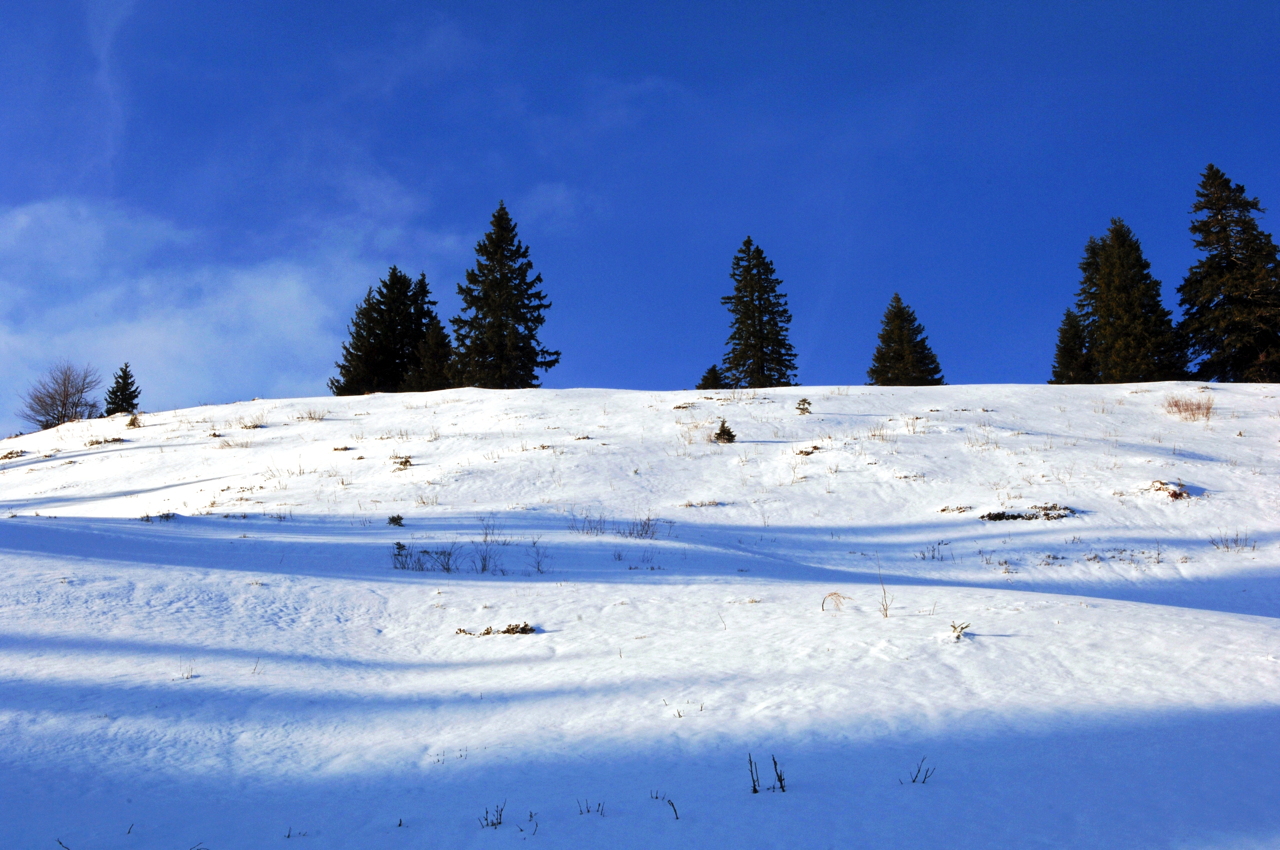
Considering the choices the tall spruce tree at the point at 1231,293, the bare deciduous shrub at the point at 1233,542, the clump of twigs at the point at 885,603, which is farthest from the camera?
the tall spruce tree at the point at 1231,293

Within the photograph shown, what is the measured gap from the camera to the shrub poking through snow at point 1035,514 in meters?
9.14

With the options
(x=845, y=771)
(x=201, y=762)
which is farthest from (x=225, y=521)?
(x=845, y=771)

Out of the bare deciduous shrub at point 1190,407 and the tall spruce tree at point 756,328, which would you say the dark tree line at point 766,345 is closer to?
the tall spruce tree at point 756,328

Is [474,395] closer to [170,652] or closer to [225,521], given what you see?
[225,521]

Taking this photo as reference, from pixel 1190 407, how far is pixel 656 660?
53.5 ft

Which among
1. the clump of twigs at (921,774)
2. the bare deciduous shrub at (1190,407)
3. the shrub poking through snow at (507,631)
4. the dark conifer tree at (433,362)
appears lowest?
the clump of twigs at (921,774)

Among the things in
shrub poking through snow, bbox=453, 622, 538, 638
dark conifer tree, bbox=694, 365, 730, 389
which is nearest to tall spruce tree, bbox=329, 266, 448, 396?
dark conifer tree, bbox=694, 365, 730, 389

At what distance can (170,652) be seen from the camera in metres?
4.09

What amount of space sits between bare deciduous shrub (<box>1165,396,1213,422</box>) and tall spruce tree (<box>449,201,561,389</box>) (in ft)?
101

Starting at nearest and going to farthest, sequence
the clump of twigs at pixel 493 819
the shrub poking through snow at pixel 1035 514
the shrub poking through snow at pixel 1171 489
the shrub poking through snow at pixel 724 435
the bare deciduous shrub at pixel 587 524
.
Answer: the clump of twigs at pixel 493 819
the bare deciduous shrub at pixel 587 524
the shrub poking through snow at pixel 1035 514
the shrub poking through snow at pixel 1171 489
the shrub poking through snow at pixel 724 435

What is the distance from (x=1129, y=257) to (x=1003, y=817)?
159ft

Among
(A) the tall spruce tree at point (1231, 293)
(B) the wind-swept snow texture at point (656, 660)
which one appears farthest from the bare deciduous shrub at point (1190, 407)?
(A) the tall spruce tree at point (1231, 293)

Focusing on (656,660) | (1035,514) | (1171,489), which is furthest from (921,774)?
(1171,489)

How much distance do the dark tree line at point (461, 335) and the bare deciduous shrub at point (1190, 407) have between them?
30.9m
